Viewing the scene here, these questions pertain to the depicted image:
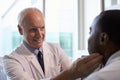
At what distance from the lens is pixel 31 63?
1.85 metres

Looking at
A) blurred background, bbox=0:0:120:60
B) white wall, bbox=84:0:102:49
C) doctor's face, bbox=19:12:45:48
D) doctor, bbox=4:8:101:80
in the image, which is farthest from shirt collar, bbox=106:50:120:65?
blurred background, bbox=0:0:120:60

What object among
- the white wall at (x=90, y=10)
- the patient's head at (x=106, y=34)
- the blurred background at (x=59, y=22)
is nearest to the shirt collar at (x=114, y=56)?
the patient's head at (x=106, y=34)

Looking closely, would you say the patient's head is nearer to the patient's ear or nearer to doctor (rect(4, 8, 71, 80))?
the patient's ear

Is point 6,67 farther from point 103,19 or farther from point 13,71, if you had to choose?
point 103,19

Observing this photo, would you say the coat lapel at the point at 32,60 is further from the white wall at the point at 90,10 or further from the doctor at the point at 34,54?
the white wall at the point at 90,10

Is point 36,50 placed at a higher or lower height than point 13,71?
higher

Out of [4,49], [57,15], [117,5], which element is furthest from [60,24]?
[117,5]

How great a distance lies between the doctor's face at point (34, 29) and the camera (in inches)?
73.1

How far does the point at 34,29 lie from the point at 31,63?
0.26 meters

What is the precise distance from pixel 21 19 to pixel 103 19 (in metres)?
0.89

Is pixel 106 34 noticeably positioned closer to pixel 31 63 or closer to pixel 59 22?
pixel 31 63

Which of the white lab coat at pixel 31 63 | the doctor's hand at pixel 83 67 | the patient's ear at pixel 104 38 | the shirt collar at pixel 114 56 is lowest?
the white lab coat at pixel 31 63

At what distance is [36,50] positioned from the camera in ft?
6.21

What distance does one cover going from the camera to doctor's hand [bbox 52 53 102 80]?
1220mm
